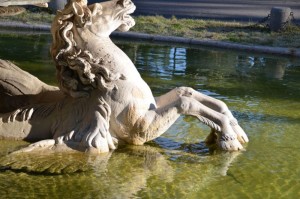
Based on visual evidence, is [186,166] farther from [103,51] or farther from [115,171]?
[103,51]

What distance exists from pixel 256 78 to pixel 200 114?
195 inches

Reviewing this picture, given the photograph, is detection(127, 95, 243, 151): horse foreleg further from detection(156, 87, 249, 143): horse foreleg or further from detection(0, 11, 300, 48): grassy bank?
detection(0, 11, 300, 48): grassy bank

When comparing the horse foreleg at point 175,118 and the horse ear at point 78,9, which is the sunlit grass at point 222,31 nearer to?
the horse foreleg at point 175,118

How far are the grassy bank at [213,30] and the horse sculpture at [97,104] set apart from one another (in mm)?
9654

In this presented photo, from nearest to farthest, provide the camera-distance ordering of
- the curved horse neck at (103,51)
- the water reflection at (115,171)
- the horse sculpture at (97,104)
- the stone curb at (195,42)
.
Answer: the water reflection at (115,171), the horse sculpture at (97,104), the curved horse neck at (103,51), the stone curb at (195,42)

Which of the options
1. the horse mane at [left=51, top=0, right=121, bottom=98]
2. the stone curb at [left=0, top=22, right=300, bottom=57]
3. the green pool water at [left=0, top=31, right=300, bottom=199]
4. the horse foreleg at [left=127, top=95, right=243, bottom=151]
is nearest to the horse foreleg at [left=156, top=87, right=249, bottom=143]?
the horse foreleg at [left=127, top=95, right=243, bottom=151]

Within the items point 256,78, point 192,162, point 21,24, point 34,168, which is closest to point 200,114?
point 192,162

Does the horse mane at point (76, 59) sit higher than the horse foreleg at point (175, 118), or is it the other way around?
the horse mane at point (76, 59)

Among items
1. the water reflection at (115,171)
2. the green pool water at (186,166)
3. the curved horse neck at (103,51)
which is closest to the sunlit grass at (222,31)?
the green pool water at (186,166)

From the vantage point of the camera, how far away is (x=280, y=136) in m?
6.68

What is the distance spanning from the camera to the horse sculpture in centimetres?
562

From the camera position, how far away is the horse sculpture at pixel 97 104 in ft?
18.5

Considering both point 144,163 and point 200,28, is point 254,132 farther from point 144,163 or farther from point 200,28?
point 200,28

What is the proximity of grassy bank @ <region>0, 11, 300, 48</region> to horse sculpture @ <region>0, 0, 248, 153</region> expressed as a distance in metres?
9.65
